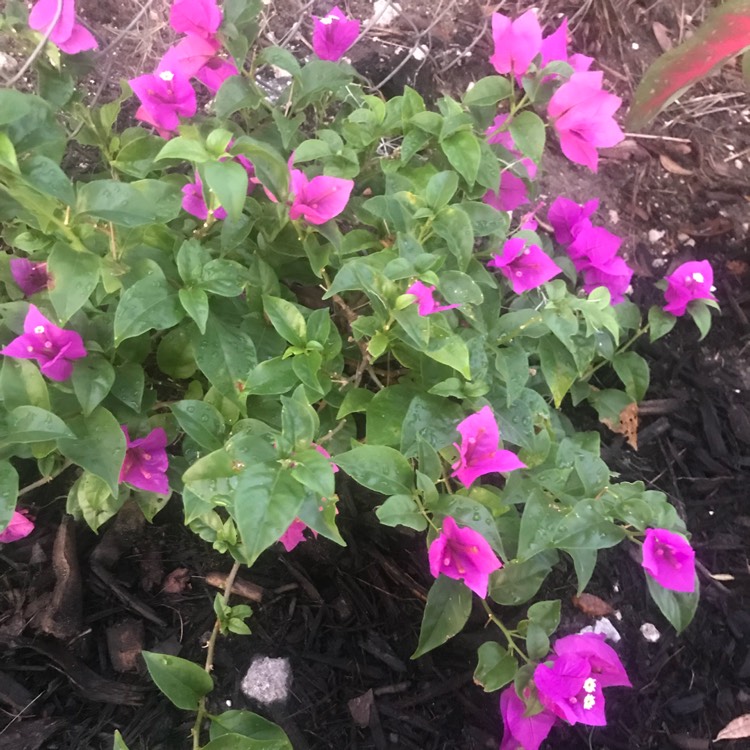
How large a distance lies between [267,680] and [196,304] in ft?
2.45

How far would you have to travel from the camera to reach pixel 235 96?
0.98m

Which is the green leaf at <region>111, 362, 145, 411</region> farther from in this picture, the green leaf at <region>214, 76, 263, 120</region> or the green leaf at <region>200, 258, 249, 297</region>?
the green leaf at <region>214, 76, 263, 120</region>

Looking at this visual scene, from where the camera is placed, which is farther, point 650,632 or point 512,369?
point 650,632

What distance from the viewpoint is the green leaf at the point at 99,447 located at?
85cm

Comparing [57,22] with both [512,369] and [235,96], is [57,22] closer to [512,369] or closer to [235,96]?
[235,96]

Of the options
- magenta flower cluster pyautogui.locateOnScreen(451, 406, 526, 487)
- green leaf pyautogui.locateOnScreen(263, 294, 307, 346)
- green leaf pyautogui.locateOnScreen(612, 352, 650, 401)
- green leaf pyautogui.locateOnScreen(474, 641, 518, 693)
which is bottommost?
green leaf pyautogui.locateOnScreen(474, 641, 518, 693)

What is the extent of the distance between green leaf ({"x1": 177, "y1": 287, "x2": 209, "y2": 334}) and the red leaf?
0.92m

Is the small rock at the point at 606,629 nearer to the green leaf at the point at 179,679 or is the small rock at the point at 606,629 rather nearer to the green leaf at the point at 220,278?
the green leaf at the point at 179,679

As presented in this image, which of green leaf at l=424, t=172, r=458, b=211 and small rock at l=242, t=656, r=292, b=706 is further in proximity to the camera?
small rock at l=242, t=656, r=292, b=706

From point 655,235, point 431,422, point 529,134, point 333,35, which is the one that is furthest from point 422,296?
point 655,235

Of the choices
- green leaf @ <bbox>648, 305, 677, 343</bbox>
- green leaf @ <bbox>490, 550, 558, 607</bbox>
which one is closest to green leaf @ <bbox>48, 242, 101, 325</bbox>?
green leaf @ <bbox>490, 550, 558, 607</bbox>

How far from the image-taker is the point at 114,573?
4.13 ft

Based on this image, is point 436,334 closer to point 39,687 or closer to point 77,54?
point 77,54

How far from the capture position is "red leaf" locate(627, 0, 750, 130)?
1143 mm
